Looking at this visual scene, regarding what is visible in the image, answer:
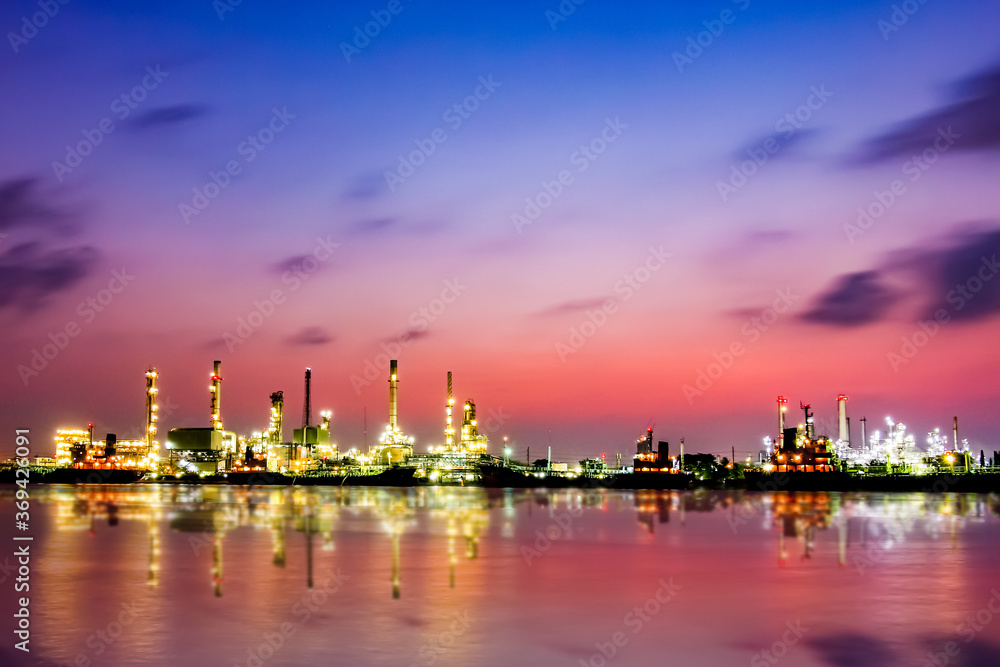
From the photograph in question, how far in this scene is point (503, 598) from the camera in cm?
2470

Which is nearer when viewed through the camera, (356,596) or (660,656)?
(660,656)

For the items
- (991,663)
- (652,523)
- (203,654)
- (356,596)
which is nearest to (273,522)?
(652,523)

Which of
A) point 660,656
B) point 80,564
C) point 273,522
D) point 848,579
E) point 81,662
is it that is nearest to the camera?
point 81,662

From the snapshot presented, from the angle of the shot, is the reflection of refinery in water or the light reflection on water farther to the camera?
the reflection of refinery in water

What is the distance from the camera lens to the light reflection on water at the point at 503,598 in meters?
18.0

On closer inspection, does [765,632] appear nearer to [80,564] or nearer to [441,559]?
[441,559]

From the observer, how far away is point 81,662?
16.5m

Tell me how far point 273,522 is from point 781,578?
33.5 meters

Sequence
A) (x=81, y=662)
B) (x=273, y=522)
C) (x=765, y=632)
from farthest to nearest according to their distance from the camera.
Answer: (x=273, y=522) < (x=765, y=632) < (x=81, y=662)

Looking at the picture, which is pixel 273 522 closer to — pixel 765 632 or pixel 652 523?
pixel 652 523

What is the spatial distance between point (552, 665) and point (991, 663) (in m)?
7.61

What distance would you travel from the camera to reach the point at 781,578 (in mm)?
30016

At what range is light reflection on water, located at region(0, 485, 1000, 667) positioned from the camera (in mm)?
18031

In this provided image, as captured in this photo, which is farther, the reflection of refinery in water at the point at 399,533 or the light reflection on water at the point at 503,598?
the reflection of refinery in water at the point at 399,533
